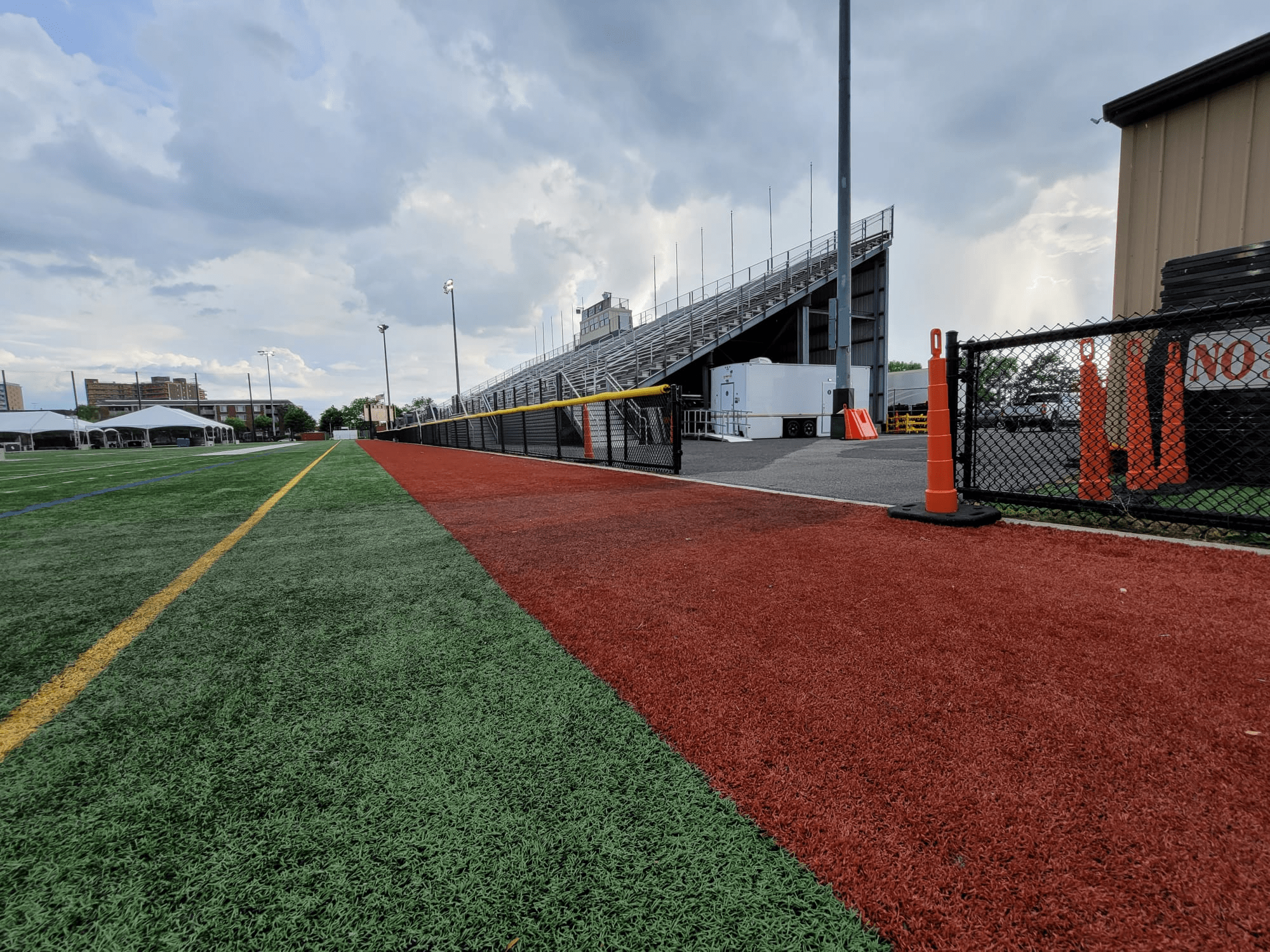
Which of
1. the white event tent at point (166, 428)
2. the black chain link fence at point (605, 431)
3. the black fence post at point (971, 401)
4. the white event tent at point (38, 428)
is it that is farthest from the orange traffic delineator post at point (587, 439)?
the white event tent at point (166, 428)

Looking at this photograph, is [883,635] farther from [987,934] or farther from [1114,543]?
[1114,543]

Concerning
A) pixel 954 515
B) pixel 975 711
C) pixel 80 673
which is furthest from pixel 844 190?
pixel 80 673

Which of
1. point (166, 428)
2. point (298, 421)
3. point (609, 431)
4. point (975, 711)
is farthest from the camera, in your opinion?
point (298, 421)

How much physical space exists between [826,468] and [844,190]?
1021 cm

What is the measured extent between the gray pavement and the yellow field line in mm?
5299

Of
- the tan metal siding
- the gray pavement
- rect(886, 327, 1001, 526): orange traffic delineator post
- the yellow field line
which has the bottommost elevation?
the yellow field line

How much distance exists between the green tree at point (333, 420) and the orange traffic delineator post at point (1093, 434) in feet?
450

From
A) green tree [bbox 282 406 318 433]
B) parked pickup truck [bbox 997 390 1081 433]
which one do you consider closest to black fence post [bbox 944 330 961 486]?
parked pickup truck [bbox 997 390 1081 433]

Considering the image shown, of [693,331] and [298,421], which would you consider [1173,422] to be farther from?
[298,421]

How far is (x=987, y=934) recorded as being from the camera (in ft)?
3.09

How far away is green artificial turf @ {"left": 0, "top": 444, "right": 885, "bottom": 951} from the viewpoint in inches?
38.4

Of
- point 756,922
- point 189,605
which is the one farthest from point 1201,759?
point 189,605

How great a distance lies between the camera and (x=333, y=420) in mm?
124500

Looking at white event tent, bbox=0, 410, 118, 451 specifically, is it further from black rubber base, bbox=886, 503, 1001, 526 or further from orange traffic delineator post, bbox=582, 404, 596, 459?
black rubber base, bbox=886, 503, 1001, 526
